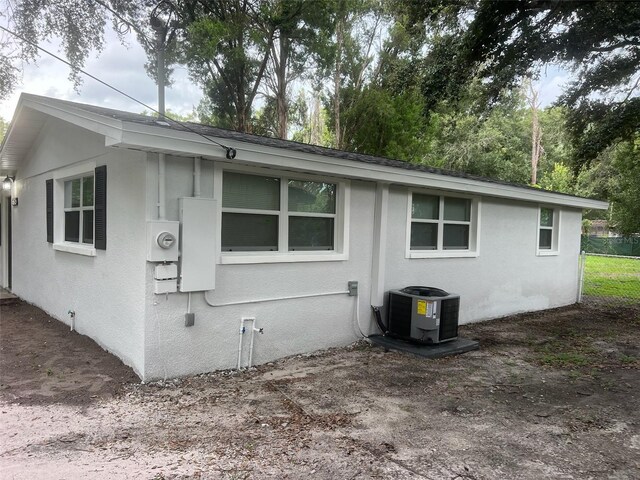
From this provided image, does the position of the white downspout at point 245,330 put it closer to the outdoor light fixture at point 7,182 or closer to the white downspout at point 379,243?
the white downspout at point 379,243

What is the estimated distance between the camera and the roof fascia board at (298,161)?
3.76m

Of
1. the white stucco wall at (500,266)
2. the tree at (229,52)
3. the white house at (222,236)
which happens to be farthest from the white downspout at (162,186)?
the tree at (229,52)

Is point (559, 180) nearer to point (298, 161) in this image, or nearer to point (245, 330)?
point (298, 161)

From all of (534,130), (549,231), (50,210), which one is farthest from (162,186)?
(534,130)

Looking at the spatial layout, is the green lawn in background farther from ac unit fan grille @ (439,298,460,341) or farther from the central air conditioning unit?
the central air conditioning unit

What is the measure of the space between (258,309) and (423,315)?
2209 mm

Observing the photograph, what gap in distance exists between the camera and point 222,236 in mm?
4695

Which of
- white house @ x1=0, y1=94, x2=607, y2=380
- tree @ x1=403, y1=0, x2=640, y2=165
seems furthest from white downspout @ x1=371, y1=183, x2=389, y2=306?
tree @ x1=403, y1=0, x2=640, y2=165

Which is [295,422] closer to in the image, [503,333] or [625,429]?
[625,429]

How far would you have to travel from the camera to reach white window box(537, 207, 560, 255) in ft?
30.5

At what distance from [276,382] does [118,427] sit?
1554 mm

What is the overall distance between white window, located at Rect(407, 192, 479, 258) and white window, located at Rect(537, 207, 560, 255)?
2678 mm

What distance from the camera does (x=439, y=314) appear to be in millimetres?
5594

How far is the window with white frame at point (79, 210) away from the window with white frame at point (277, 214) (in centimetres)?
212
